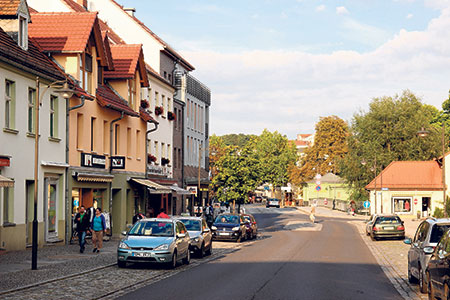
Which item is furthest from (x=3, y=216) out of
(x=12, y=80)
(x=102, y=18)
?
(x=102, y=18)

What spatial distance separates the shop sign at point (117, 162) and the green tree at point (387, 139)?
51.9 metres

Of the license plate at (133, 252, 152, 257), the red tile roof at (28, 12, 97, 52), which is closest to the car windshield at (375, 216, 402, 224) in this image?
the red tile roof at (28, 12, 97, 52)

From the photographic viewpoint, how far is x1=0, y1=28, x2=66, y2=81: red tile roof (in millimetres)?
24859

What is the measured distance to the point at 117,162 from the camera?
37406 mm

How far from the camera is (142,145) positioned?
145 feet

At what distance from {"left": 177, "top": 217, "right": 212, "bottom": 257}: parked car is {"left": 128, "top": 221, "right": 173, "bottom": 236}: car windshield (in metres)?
3.87

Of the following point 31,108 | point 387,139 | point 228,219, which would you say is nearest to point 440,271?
point 31,108

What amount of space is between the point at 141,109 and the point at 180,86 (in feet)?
56.2

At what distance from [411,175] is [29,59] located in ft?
198

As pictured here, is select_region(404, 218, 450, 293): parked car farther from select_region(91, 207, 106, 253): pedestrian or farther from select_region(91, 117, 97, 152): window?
select_region(91, 117, 97, 152): window

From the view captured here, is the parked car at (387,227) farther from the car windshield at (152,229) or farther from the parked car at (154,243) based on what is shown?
the car windshield at (152,229)

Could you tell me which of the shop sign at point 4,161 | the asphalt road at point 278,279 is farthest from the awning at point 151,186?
the shop sign at point 4,161

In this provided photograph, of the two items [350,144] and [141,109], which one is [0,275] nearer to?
[141,109]

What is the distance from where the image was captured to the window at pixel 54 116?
29969 millimetres
